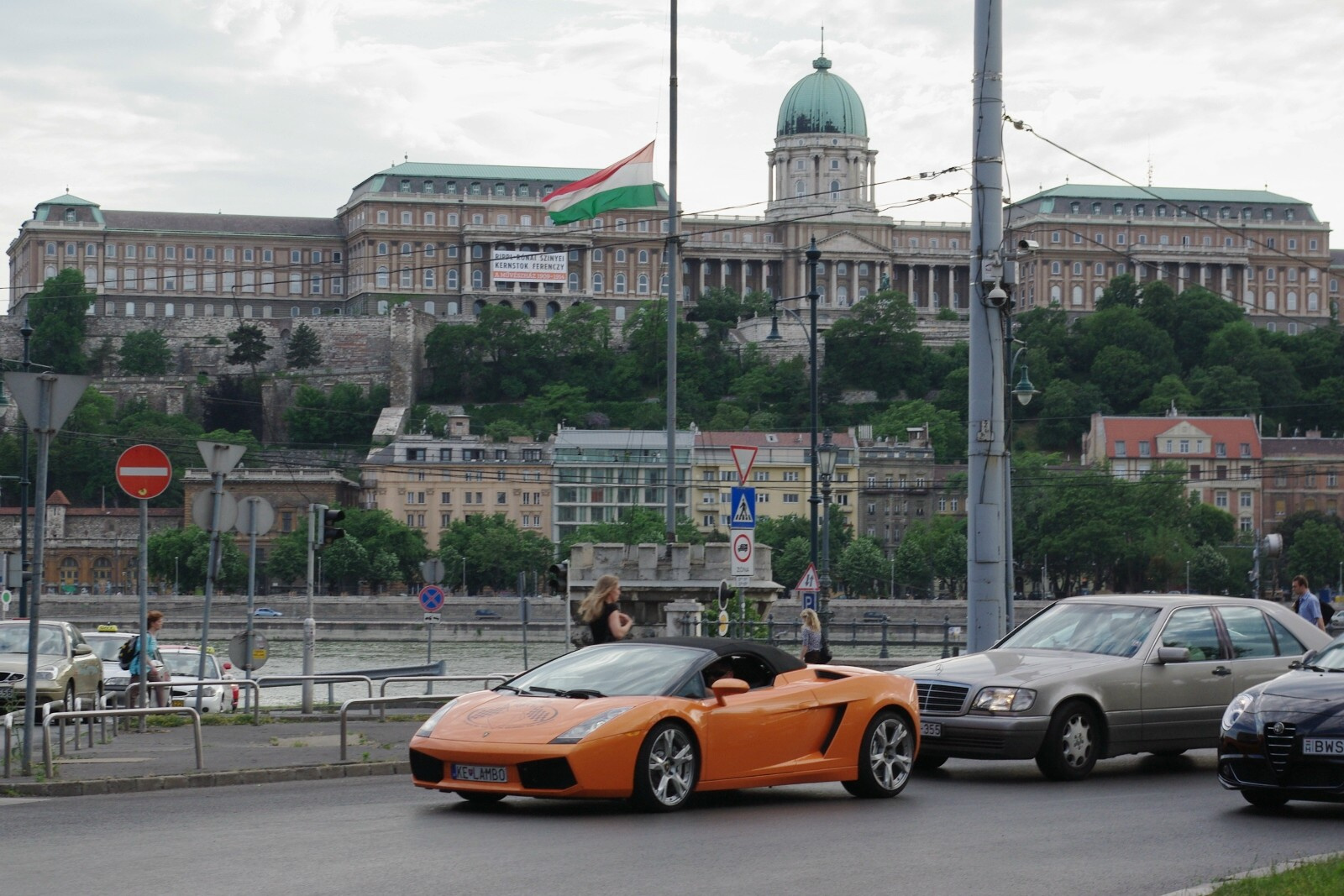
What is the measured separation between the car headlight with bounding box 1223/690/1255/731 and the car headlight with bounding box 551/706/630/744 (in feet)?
12.3

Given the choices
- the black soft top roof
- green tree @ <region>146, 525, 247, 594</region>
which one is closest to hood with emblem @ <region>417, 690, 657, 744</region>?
the black soft top roof

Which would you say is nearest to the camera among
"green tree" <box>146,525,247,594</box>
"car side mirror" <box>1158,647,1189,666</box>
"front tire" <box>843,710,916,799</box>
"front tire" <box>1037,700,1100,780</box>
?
"front tire" <box>843,710,916,799</box>

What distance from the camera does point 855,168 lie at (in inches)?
7387

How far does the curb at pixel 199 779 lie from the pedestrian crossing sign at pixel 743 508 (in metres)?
9.53

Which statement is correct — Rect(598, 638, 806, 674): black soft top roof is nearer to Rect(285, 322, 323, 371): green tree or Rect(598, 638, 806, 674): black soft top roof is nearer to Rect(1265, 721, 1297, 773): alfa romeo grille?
Rect(1265, 721, 1297, 773): alfa romeo grille

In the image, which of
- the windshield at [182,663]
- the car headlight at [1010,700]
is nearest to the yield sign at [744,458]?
the windshield at [182,663]

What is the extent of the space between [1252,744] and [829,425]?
152 meters

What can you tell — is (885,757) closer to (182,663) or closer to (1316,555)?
(182,663)

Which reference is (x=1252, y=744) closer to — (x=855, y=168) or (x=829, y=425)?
(x=829, y=425)

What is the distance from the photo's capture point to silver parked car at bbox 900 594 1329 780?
15.0 metres

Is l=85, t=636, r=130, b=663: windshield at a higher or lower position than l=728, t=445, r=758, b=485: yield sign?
lower

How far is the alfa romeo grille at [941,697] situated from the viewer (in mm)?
15164

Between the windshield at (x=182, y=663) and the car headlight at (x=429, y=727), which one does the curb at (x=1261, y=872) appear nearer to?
the car headlight at (x=429, y=727)

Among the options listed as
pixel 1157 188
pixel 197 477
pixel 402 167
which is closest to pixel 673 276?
pixel 197 477
